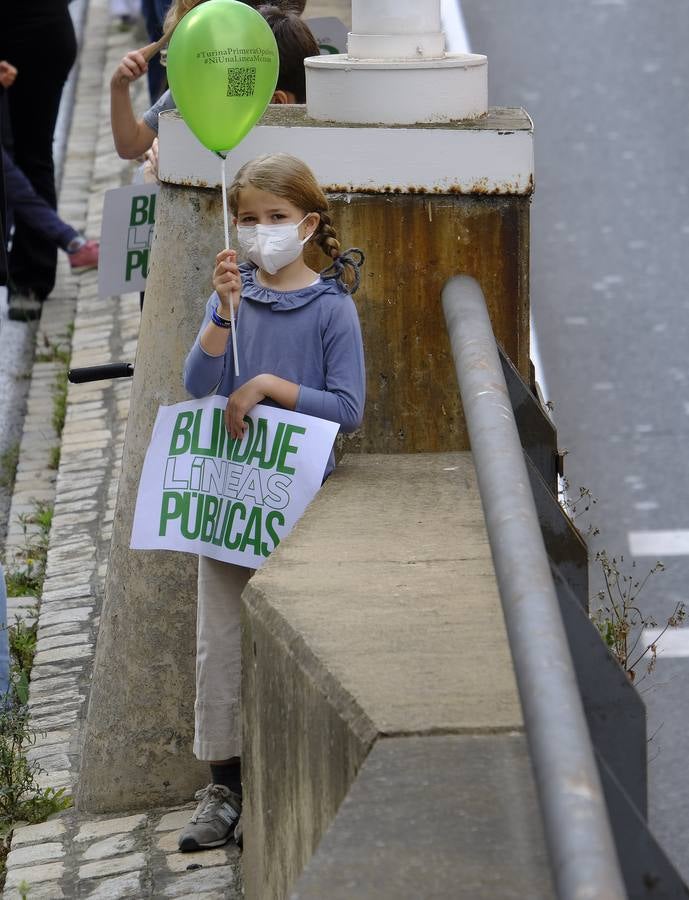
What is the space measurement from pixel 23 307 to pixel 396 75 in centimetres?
615

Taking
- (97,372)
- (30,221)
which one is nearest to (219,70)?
(97,372)

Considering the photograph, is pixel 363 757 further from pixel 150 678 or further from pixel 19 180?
pixel 19 180

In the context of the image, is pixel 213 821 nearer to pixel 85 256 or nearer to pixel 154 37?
pixel 85 256

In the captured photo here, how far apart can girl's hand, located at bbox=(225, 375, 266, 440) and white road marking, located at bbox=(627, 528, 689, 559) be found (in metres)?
3.88

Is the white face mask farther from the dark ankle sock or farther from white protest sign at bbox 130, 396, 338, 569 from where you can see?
the dark ankle sock

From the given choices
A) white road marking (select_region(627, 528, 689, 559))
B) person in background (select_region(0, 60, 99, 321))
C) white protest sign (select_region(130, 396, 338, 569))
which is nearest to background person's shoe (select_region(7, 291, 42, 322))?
person in background (select_region(0, 60, 99, 321))

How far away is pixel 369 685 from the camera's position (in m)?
2.85

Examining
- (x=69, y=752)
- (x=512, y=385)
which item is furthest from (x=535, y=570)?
(x=69, y=752)

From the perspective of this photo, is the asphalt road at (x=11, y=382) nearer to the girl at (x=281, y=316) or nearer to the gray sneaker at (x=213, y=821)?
the gray sneaker at (x=213, y=821)

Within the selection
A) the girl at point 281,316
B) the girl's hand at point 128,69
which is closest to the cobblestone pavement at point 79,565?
the girl at point 281,316

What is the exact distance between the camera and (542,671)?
6.70 feet

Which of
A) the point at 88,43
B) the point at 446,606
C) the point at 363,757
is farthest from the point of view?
the point at 88,43

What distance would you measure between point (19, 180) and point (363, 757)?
743 centimetres

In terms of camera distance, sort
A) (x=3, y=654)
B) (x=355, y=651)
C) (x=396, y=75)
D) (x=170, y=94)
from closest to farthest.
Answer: (x=355, y=651) < (x=396, y=75) < (x=170, y=94) < (x=3, y=654)
